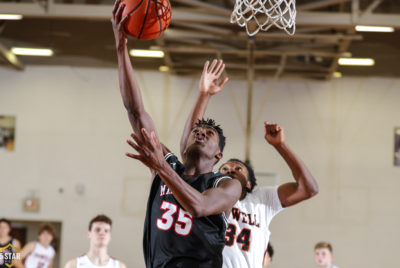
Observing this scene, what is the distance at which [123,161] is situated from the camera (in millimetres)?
13203

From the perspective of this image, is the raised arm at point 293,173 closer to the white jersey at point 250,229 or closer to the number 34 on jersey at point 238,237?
the white jersey at point 250,229

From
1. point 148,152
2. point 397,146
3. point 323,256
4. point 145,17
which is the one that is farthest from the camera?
point 397,146

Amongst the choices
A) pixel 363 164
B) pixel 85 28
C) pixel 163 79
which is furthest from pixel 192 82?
pixel 363 164

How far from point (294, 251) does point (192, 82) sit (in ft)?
15.3

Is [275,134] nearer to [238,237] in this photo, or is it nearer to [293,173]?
[293,173]

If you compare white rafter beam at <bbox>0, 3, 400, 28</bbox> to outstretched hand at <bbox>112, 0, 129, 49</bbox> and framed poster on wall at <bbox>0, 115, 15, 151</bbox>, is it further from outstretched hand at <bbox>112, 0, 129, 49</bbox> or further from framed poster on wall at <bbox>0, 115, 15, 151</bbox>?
outstretched hand at <bbox>112, 0, 129, 49</bbox>

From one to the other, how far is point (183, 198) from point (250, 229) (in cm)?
179

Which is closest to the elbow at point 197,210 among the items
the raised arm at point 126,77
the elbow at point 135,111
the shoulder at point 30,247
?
the raised arm at point 126,77

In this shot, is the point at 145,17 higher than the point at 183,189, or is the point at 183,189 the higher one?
the point at 145,17

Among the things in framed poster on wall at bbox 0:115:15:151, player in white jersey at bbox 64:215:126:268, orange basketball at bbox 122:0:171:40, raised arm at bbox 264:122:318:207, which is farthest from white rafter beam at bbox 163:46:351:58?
orange basketball at bbox 122:0:171:40

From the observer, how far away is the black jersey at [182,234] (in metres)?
2.78

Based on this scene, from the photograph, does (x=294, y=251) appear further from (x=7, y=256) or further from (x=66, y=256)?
(x=7, y=256)

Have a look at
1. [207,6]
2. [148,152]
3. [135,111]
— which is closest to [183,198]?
[148,152]

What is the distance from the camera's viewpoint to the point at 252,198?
443 centimetres
